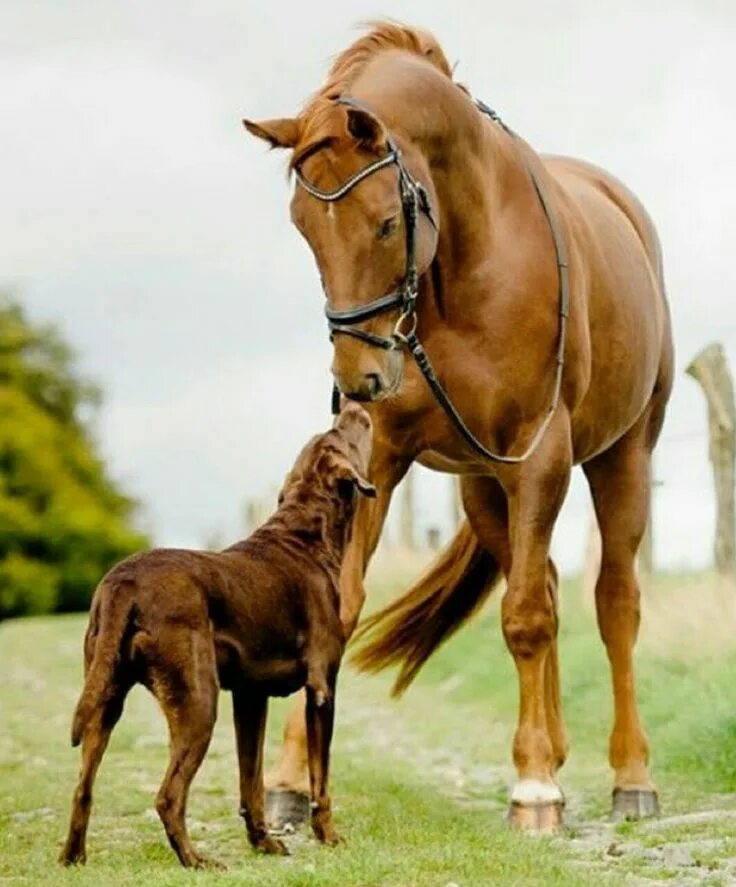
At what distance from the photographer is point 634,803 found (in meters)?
9.02

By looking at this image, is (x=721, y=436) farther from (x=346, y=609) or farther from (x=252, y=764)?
(x=252, y=764)

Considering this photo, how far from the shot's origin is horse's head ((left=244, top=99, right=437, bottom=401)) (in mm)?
7305

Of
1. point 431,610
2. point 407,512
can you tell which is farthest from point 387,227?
point 407,512

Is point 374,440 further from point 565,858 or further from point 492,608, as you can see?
point 492,608

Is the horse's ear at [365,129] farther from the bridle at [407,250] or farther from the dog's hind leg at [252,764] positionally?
the dog's hind leg at [252,764]

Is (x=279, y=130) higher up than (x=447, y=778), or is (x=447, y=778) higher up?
(x=279, y=130)

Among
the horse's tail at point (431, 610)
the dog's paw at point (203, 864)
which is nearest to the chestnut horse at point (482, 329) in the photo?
the horse's tail at point (431, 610)

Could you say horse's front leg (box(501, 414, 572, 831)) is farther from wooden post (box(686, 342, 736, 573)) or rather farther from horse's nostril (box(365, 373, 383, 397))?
wooden post (box(686, 342, 736, 573))

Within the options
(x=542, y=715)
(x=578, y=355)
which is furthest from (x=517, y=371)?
(x=542, y=715)

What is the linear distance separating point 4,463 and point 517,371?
1288 inches

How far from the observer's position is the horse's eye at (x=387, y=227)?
736 centimetres

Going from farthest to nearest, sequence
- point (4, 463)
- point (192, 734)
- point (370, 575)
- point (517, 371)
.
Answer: point (4, 463) < point (370, 575) < point (517, 371) < point (192, 734)

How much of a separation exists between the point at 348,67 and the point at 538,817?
2.95m

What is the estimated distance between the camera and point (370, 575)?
76.9 feet
